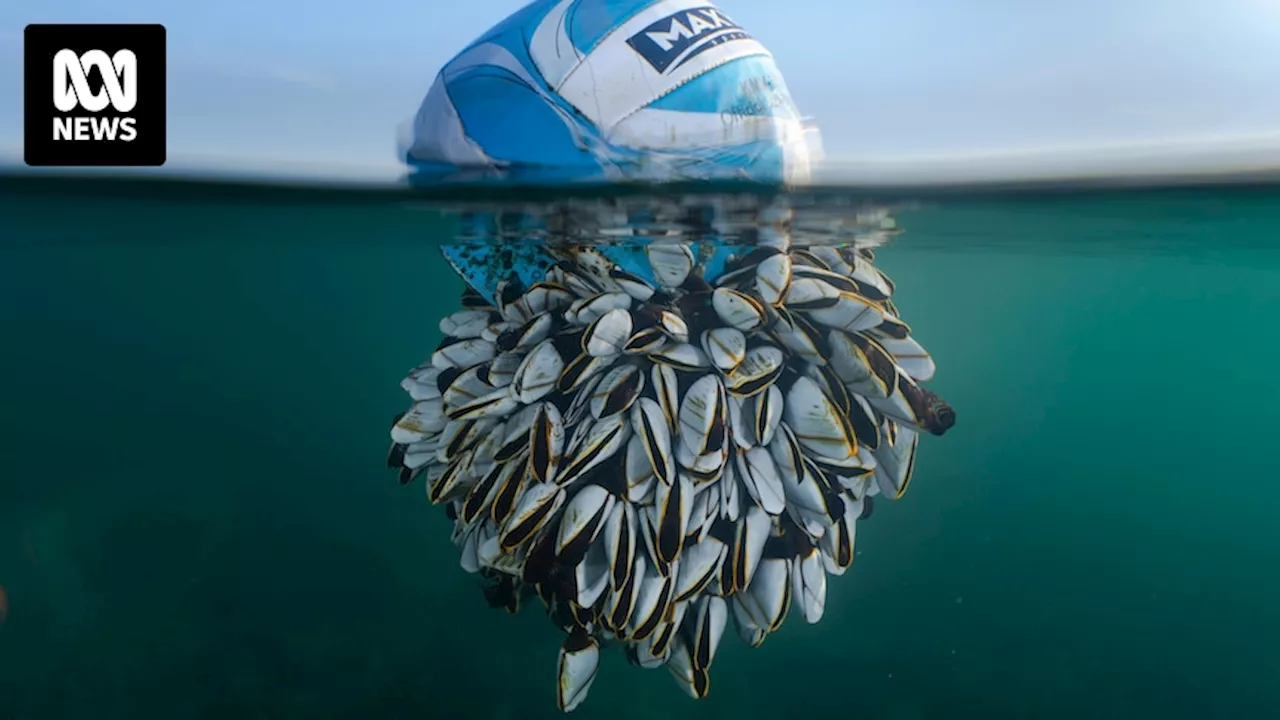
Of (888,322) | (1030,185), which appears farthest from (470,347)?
(1030,185)

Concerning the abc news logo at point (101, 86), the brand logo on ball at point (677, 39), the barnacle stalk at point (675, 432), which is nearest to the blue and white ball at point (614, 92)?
the brand logo on ball at point (677, 39)

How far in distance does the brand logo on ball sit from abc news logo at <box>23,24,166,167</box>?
174 cm

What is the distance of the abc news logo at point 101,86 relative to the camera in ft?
8.84

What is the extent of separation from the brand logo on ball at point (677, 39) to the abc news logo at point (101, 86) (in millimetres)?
1736

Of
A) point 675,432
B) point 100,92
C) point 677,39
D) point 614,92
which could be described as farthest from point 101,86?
point 675,432

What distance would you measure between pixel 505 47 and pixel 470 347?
A: 0.90 metres

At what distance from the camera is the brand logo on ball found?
7.20ft

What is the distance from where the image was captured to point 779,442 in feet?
7.38

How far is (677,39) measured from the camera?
222 centimetres

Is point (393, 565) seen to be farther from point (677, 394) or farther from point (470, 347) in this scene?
point (677, 394)

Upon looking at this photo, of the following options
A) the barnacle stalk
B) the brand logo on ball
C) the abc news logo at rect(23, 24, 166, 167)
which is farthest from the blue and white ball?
the abc news logo at rect(23, 24, 166, 167)

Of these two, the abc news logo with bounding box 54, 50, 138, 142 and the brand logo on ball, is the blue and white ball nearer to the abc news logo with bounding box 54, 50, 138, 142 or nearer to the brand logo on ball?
the brand logo on ball

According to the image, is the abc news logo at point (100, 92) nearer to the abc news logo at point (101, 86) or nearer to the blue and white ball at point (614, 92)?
the abc news logo at point (101, 86)

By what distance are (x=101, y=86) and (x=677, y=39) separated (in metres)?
2.13
